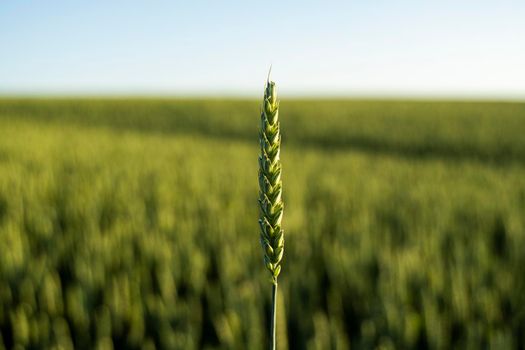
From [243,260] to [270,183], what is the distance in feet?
6.41

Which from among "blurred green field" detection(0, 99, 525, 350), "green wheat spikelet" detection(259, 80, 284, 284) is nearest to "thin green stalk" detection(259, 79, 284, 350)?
"green wheat spikelet" detection(259, 80, 284, 284)

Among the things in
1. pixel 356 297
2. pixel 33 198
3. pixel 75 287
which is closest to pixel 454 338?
pixel 356 297

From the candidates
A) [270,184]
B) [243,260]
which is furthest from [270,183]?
[243,260]

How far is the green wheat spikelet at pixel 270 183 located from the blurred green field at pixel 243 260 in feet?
4.00

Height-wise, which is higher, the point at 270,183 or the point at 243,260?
the point at 270,183

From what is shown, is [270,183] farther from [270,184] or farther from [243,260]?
[243,260]

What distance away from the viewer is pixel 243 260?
2.35 metres

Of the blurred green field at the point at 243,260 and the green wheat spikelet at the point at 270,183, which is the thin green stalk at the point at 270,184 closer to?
the green wheat spikelet at the point at 270,183

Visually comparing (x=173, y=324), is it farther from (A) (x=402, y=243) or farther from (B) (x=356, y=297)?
(A) (x=402, y=243)

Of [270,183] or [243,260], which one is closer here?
[270,183]

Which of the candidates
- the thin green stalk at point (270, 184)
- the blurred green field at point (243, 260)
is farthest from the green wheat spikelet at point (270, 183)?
the blurred green field at point (243, 260)

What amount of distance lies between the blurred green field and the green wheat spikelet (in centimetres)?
122

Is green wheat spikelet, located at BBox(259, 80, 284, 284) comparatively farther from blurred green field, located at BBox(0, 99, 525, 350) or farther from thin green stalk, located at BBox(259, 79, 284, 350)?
blurred green field, located at BBox(0, 99, 525, 350)

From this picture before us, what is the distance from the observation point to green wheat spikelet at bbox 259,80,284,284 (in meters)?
0.41
